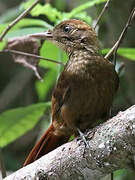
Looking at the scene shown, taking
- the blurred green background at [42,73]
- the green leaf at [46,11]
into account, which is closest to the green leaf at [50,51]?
the blurred green background at [42,73]

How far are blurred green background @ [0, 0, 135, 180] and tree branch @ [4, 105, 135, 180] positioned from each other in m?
0.64

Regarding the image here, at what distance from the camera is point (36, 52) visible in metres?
2.18

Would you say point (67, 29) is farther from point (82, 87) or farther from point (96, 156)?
point (96, 156)

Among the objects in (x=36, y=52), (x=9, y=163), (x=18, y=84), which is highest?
(x=36, y=52)

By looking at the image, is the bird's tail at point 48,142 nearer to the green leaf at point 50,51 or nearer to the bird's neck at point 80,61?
the bird's neck at point 80,61

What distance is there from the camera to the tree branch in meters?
1.42

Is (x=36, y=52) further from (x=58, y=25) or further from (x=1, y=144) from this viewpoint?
(x=1, y=144)

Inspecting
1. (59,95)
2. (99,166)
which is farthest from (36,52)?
(99,166)

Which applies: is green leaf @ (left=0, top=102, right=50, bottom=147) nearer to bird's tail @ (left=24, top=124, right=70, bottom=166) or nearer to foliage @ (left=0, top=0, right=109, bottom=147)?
foliage @ (left=0, top=0, right=109, bottom=147)

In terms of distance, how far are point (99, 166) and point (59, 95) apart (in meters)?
0.46

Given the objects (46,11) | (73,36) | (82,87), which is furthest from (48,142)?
(46,11)

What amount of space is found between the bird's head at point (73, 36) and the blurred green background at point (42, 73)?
0.48 feet

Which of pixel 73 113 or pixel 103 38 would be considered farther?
pixel 103 38

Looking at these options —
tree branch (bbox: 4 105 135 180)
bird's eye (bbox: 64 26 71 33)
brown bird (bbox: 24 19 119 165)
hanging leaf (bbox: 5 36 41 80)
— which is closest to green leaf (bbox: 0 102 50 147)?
hanging leaf (bbox: 5 36 41 80)
